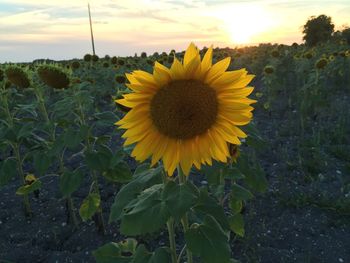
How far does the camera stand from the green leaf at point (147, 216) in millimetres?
1866

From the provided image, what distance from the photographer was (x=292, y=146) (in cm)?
640

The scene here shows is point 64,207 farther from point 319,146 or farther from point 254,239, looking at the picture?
point 319,146

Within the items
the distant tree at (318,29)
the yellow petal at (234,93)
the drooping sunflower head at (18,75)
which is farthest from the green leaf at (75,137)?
A: the distant tree at (318,29)

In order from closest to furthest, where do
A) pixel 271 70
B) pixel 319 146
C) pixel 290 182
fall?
pixel 290 182 → pixel 319 146 → pixel 271 70

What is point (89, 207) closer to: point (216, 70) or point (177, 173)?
point (177, 173)

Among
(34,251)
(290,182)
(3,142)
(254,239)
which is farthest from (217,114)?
(290,182)

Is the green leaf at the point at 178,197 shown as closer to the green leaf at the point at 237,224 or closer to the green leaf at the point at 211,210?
the green leaf at the point at 211,210

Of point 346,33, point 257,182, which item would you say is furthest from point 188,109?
point 346,33

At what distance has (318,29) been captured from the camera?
1234 inches

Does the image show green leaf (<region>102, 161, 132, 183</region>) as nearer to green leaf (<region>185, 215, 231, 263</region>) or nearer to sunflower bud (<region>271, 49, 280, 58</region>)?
green leaf (<region>185, 215, 231, 263</region>)

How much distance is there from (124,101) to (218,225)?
699 mm

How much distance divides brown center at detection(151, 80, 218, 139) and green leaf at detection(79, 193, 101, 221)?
77.0 inches

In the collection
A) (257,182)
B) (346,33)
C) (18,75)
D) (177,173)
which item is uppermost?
(18,75)

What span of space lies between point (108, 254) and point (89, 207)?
1.15m
